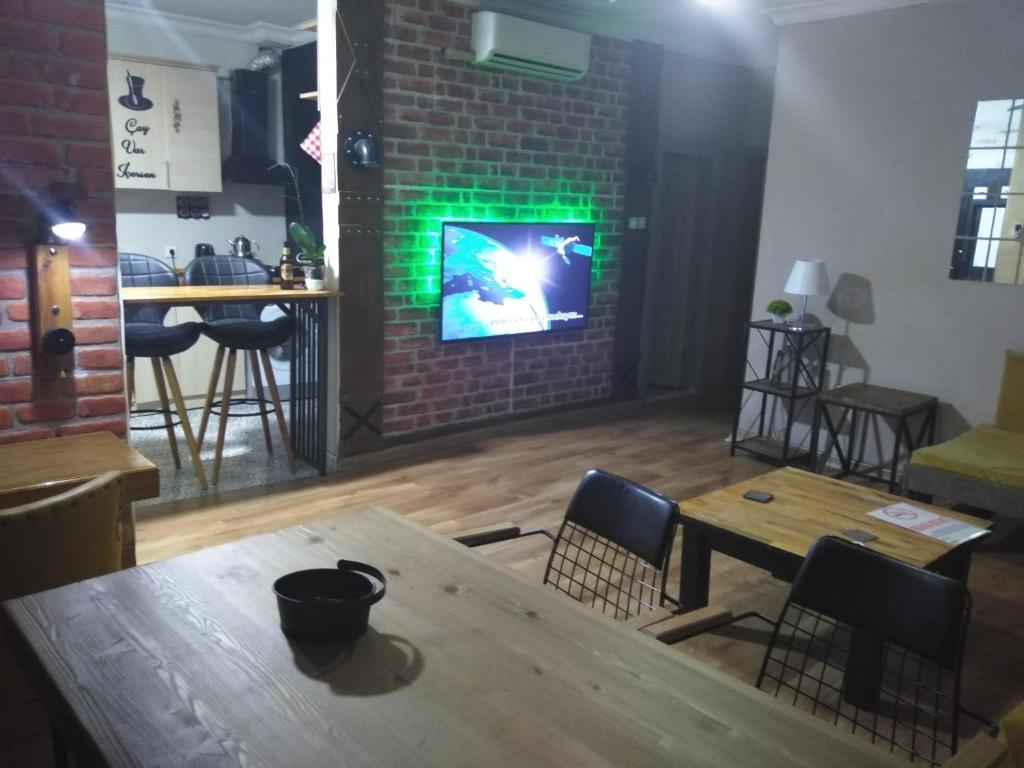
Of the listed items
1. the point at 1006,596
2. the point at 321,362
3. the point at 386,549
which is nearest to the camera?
the point at 386,549

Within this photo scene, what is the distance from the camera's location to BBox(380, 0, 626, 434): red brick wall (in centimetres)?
454

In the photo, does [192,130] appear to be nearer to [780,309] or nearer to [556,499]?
[556,499]

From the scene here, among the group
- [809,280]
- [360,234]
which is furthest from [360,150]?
[809,280]

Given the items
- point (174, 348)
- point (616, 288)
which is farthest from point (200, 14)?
point (616, 288)

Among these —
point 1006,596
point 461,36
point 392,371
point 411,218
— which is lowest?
point 1006,596

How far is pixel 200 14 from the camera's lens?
5.72m

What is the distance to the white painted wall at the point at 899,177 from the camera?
424 cm

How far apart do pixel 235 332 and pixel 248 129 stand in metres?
2.68

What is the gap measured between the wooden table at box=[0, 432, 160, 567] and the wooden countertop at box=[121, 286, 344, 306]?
82 cm

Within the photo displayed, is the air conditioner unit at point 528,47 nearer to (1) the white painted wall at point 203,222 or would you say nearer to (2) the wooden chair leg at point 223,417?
(2) the wooden chair leg at point 223,417

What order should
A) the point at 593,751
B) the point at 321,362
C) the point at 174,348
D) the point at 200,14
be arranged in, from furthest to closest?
the point at 200,14 → the point at 321,362 → the point at 174,348 → the point at 593,751

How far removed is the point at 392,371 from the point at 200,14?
315 centimetres

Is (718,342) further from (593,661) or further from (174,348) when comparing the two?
(593,661)

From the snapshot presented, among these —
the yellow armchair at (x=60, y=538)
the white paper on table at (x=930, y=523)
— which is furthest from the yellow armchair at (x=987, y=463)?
the yellow armchair at (x=60, y=538)
